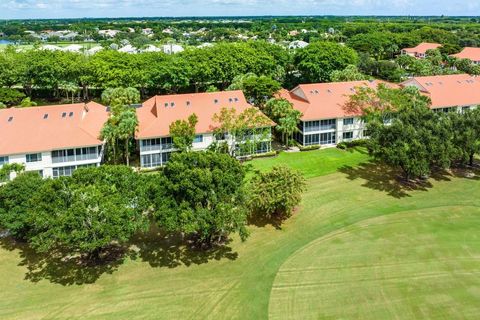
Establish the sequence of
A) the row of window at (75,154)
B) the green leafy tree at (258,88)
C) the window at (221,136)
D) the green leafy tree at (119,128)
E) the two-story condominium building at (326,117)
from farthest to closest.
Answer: the green leafy tree at (258,88) → the two-story condominium building at (326,117) → the window at (221,136) → the green leafy tree at (119,128) → the row of window at (75,154)

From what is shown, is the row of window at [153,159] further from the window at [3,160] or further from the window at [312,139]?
the window at [312,139]

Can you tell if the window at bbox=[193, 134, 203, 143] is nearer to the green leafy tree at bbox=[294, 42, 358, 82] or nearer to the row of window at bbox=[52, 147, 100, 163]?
the row of window at bbox=[52, 147, 100, 163]

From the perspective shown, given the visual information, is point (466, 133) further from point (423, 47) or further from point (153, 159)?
point (423, 47)

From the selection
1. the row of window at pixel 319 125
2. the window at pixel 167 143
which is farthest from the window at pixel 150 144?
the row of window at pixel 319 125

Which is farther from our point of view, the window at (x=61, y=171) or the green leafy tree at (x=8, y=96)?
the green leafy tree at (x=8, y=96)

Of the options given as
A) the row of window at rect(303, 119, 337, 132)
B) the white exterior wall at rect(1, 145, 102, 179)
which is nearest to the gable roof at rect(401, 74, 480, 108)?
the row of window at rect(303, 119, 337, 132)

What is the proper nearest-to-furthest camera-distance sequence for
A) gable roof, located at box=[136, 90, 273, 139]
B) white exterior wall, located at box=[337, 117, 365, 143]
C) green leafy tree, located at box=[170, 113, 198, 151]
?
1. green leafy tree, located at box=[170, 113, 198, 151]
2. gable roof, located at box=[136, 90, 273, 139]
3. white exterior wall, located at box=[337, 117, 365, 143]

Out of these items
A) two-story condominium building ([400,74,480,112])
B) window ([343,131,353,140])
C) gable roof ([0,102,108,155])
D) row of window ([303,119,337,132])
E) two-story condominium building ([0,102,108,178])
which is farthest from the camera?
two-story condominium building ([400,74,480,112])

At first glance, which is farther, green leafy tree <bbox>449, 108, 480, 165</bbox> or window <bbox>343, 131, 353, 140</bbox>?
window <bbox>343, 131, 353, 140</bbox>
